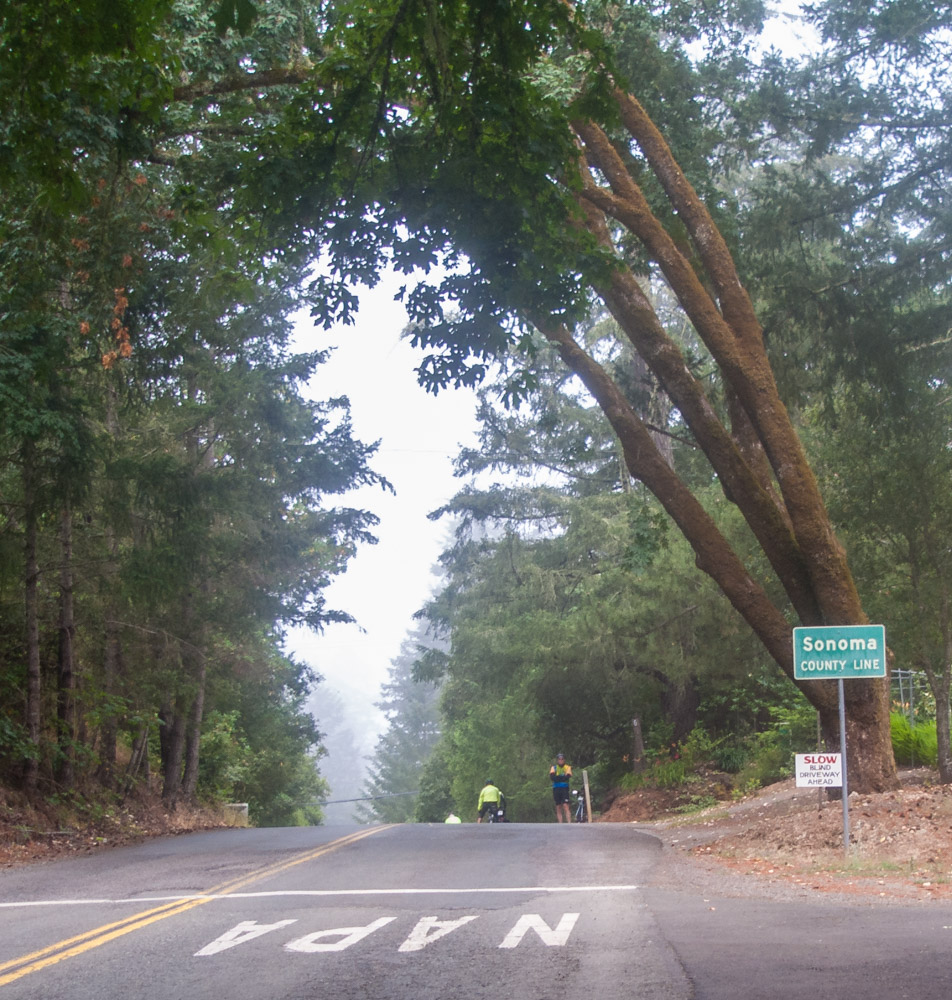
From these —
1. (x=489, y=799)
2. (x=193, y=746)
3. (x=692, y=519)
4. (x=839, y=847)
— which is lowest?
(x=489, y=799)

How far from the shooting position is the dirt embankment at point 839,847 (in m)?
10.7

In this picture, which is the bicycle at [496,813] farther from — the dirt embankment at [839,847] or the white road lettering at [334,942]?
the white road lettering at [334,942]

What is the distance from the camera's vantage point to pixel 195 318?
16172 mm

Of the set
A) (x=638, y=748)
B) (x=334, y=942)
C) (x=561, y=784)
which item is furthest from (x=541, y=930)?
(x=638, y=748)

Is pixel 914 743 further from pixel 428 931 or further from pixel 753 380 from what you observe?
pixel 428 931

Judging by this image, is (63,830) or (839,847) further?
(63,830)

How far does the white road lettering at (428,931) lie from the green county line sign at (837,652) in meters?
5.18

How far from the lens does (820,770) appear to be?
1217cm

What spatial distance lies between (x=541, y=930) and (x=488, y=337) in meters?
4.73

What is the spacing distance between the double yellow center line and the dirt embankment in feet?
15.8

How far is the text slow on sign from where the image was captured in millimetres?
12117

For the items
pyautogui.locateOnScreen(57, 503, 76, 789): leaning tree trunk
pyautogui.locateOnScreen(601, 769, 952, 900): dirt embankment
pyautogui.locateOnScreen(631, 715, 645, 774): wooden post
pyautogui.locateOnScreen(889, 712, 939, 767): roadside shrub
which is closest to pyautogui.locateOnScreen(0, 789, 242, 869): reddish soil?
pyautogui.locateOnScreen(57, 503, 76, 789): leaning tree trunk

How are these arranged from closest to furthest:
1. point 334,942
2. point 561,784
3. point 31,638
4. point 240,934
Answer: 1. point 334,942
2. point 240,934
3. point 31,638
4. point 561,784

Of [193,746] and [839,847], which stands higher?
[193,746]
